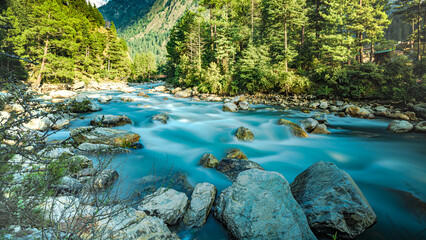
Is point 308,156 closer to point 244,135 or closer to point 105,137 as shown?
point 244,135

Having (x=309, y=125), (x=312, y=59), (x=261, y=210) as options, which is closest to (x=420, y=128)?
(x=309, y=125)

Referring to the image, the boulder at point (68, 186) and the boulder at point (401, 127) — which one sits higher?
the boulder at point (401, 127)

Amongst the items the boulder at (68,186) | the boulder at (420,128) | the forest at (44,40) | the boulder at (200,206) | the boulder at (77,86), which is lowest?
the boulder at (200,206)

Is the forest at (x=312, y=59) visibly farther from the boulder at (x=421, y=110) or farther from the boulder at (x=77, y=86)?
the boulder at (x=77, y=86)

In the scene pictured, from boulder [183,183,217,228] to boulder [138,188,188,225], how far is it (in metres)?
0.14

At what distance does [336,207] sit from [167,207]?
3.08 m

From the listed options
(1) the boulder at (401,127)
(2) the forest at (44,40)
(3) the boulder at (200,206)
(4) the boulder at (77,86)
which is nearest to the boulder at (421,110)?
(1) the boulder at (401,127)

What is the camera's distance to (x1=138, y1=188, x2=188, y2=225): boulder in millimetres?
3348

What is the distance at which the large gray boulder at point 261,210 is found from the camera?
294 centimetres

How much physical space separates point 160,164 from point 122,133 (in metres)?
2.17

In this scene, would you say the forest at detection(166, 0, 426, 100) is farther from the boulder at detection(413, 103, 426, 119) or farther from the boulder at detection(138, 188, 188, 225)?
the boulder at detection(138, 188, 188, 225)

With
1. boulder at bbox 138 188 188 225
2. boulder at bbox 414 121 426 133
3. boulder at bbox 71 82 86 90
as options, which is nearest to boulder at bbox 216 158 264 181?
boulder at bbox 138 188 188 225

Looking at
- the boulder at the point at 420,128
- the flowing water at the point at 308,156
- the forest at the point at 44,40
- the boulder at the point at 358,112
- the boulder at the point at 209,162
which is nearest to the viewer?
the flowing water at the point at 308,156

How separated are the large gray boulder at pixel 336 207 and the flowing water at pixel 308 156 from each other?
33cm
